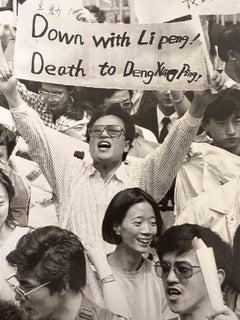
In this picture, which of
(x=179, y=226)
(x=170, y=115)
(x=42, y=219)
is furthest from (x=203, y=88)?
(x=42, y=219)

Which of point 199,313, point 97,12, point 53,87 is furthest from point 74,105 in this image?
point 199,313

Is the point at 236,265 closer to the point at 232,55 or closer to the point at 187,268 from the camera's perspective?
the point at 187,268

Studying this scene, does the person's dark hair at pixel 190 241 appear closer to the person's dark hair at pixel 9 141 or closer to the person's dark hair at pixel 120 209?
the person's dark hair at pixel 120 209

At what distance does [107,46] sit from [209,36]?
0.16 m

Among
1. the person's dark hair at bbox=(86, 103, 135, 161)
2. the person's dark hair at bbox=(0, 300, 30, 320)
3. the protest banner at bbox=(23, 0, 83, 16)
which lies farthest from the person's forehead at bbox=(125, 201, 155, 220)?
the protest banner at bbox=(23, 0, 83, 16)

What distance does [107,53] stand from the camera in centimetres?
98

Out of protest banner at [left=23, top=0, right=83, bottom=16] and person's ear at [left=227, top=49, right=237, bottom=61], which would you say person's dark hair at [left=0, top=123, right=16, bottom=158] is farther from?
person's ear at [left=227, top=49, right=237, bottom=61]

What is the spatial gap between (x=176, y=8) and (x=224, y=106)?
0.17 m

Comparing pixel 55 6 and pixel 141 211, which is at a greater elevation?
pixel 55 6

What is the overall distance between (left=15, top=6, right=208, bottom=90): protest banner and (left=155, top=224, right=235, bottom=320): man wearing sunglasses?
0.23 metres

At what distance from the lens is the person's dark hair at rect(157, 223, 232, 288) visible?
3.10 ft

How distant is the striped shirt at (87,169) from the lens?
96cm

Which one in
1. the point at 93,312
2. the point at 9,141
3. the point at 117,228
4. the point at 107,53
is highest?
the point at 107,53

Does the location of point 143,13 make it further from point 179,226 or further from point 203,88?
point 179,226
